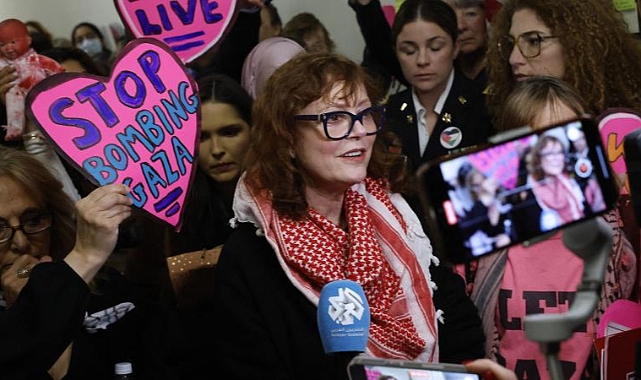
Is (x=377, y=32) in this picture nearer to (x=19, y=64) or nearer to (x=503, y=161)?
(x=19, y=64)

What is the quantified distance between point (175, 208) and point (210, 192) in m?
0.37

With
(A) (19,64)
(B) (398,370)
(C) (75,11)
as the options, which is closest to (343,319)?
(B) (398,370)

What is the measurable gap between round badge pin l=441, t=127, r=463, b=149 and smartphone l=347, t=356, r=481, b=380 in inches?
76.8

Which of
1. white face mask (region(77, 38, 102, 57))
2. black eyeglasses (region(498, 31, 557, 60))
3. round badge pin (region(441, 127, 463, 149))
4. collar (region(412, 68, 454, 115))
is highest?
white face mask (region(77, 38, 102, 57))

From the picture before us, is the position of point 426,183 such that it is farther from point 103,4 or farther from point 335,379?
point 103,4

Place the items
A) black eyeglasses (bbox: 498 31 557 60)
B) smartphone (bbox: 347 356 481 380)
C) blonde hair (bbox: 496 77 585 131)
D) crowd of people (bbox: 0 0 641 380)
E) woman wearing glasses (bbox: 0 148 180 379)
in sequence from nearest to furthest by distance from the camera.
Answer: smartphone (bbox: 347 356 481 380), woman wearing glasses (bbox: 0 148 180 379), crowd of people (bbox: 0 0 641 380), blonde hair (bbox: 496 77 585 131), black eyeglasses (bbox: 498 31 557 60)

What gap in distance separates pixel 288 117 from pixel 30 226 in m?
0.61

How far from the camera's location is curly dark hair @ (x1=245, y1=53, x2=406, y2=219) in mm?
2389

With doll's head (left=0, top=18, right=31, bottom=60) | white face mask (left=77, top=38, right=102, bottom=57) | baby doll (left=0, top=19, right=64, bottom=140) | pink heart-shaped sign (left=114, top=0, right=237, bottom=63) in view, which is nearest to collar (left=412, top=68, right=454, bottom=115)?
pink heart-shaped sign (left=114, top=0, right=237, bottom=63)

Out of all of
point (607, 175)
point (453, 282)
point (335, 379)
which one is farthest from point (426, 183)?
point (453, 282)

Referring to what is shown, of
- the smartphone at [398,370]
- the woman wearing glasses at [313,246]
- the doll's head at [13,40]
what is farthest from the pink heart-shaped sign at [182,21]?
the smartphone at [398,370]

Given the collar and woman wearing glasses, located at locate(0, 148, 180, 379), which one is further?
the collar

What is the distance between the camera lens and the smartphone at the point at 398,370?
1464mm

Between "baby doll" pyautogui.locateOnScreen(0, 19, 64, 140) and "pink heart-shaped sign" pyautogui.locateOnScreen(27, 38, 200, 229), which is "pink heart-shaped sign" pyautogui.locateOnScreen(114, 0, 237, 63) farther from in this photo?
"baby doll" pyautogui.locateOnScreen(0, 19, 64, 140)
